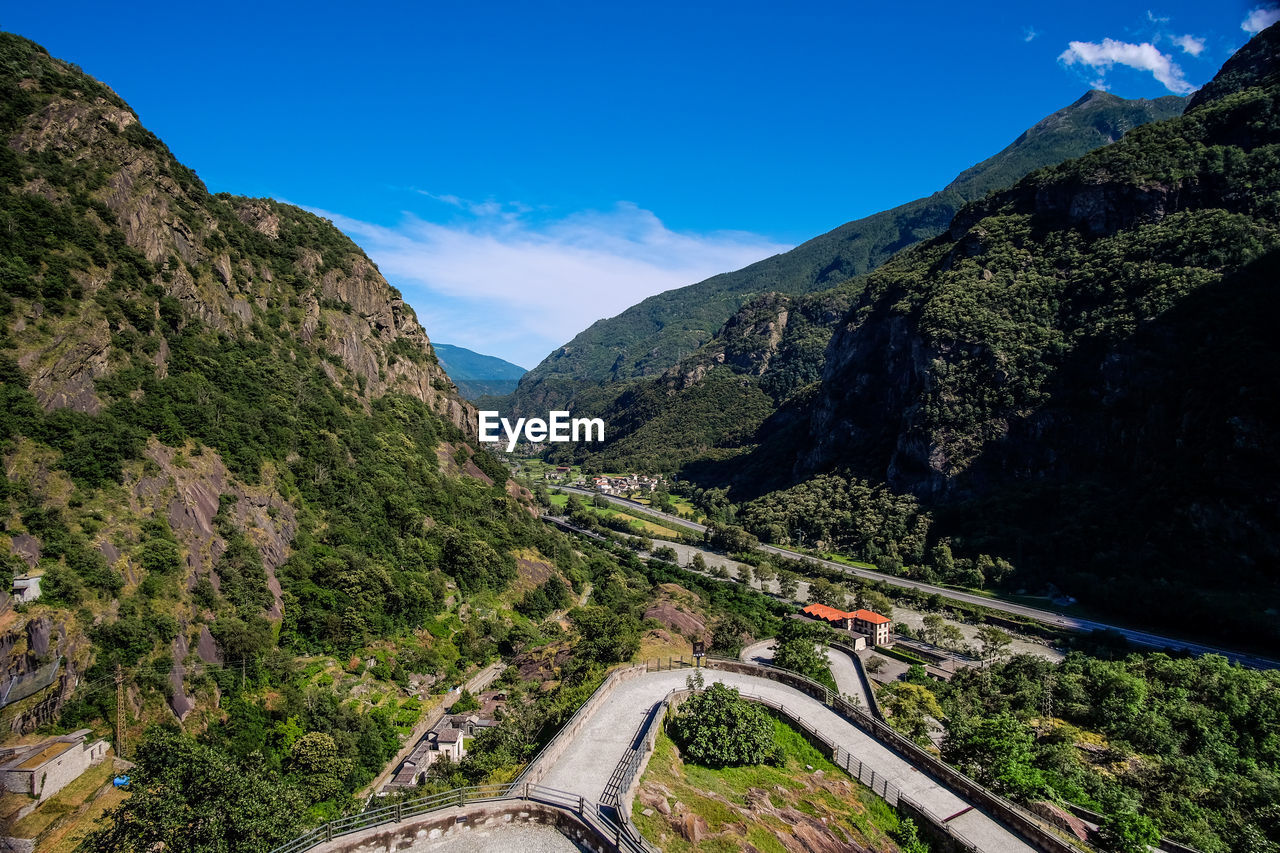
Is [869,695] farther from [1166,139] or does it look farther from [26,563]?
[1166,139]

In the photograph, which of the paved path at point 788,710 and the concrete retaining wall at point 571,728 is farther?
the concrete retaining wall at point 571,728

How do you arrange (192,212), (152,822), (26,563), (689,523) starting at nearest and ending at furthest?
(152,822)
(26,563)
(192,212)
(689,523)

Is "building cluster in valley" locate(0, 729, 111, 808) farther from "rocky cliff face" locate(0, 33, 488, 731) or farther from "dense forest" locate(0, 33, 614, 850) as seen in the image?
"rocky cliff face" locate(0, 33, 488, 731)

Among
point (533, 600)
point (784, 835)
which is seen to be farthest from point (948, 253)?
point (784, 835)

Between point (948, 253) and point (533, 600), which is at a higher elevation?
point (948, 253)

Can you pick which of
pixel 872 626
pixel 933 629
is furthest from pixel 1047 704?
pixel 933 629

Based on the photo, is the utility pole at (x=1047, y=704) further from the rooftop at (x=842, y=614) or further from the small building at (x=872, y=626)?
the rooftop at (x=842, y=614)

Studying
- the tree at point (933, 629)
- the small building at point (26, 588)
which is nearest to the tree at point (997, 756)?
the small building at point (26, 588)
